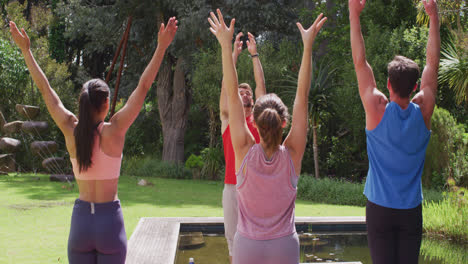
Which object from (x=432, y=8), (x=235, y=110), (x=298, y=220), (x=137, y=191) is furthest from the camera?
(x=137, y=191)

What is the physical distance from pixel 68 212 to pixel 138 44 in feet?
37.8

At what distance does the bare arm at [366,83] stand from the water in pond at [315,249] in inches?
151

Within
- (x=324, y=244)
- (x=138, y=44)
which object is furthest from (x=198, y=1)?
(x=324, y=244)

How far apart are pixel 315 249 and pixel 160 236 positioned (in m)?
2.21

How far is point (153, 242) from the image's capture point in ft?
19.9

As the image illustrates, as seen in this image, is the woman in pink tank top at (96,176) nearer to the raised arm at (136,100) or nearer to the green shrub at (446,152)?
the raised arm at (136,100)

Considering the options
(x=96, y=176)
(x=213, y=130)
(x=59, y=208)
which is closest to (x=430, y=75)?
(x=96, y=176)

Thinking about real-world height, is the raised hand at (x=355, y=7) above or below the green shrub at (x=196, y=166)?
above

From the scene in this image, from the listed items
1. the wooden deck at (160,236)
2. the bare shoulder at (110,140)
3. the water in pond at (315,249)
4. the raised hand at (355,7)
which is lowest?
the water in pond at (315,249)

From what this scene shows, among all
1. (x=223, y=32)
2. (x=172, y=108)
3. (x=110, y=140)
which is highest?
(x=172, y=108)

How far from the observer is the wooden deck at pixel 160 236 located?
17.3ft

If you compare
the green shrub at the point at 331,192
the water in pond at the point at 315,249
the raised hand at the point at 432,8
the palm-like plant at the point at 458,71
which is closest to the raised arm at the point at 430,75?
the raised hand at the point at 432,8

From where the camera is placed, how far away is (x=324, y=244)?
7055 mm

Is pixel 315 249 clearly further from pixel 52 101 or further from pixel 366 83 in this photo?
pixel 52 101
